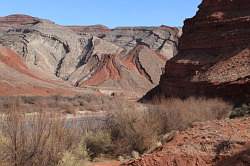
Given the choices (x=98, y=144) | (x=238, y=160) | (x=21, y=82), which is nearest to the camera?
(x=238, y=160)

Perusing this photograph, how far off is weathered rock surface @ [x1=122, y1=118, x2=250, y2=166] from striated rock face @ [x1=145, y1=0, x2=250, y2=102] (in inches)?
904

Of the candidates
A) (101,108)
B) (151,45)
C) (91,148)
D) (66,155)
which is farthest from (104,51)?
(66,155)

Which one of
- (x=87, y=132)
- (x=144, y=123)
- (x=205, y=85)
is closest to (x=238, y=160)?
(x=144, y=123)

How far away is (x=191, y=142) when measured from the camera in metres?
12.4

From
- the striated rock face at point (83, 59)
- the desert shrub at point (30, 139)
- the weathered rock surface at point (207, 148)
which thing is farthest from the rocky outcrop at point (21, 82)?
the weathered rock surface at point (207, 148)

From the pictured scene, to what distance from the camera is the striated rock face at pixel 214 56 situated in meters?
38.5

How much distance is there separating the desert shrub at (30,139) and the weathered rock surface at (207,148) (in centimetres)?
189

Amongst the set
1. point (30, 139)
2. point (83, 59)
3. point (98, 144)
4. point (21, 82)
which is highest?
point (30, 139)

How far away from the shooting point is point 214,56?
46.1 metres

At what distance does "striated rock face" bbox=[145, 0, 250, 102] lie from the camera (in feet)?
126

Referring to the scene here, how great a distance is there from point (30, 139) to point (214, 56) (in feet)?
116

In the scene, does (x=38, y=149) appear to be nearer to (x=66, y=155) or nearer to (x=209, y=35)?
(x=66, y=155)

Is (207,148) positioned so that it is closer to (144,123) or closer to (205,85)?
(144,123)

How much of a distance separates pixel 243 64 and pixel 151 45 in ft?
320
